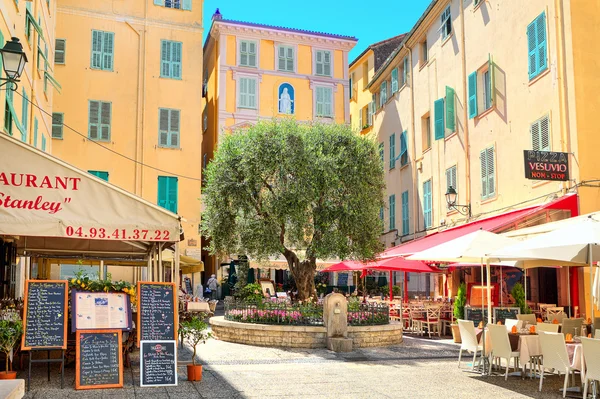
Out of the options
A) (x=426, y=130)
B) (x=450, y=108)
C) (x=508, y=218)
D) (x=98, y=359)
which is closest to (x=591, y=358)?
(x=98, y=359)

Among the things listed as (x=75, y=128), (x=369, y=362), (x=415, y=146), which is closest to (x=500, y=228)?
(x=369, y=362)

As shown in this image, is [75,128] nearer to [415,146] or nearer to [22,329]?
[415,146]

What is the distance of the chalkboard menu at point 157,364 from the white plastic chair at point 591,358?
5.51 metres

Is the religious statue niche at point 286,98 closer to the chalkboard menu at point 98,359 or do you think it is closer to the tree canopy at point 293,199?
the tree canopy at point 293,199

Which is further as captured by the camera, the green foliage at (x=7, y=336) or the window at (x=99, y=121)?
the window at (x=99, y=121)

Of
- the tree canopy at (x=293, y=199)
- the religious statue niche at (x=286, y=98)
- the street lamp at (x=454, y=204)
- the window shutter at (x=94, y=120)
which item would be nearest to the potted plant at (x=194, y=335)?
the tree canopy at (x=293, y=199)

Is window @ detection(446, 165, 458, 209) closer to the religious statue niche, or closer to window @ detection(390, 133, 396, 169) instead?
window @ detection(390, 133, 396, 169)

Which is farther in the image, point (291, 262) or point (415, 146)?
point (415, 146)

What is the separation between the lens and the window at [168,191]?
2728cm

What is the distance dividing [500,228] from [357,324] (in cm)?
429

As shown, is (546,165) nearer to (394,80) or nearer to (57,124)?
(394,80)

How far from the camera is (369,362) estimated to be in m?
12.1

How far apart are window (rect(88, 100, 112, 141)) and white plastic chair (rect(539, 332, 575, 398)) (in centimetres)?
2155

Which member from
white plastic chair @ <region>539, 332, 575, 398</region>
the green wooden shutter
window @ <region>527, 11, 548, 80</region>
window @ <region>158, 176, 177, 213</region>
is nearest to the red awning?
window @ <region>527, 11, 548, 80</region>
